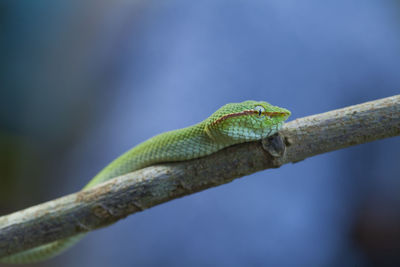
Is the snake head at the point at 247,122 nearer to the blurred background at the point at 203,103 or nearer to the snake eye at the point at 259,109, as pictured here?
the snake eye at the point at 259,109

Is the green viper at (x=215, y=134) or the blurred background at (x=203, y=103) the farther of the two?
the blurred background at (x=203, y=103)

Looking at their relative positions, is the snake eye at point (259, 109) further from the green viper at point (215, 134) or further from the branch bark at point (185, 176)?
the branch bark at point (185, 176)

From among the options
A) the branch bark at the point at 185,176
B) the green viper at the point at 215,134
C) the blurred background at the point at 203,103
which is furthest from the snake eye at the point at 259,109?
the blurred background at the point at 203,103

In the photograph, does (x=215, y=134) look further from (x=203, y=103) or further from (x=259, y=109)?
(x=203, y=103)

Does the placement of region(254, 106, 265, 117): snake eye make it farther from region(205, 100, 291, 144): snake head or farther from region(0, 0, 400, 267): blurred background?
region(0, 0, 400, 267): blurred background

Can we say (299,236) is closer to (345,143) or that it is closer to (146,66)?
(345,143)

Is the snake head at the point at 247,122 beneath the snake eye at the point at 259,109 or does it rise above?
beneath

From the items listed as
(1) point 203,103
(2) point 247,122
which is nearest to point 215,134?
(2) point 247,122
